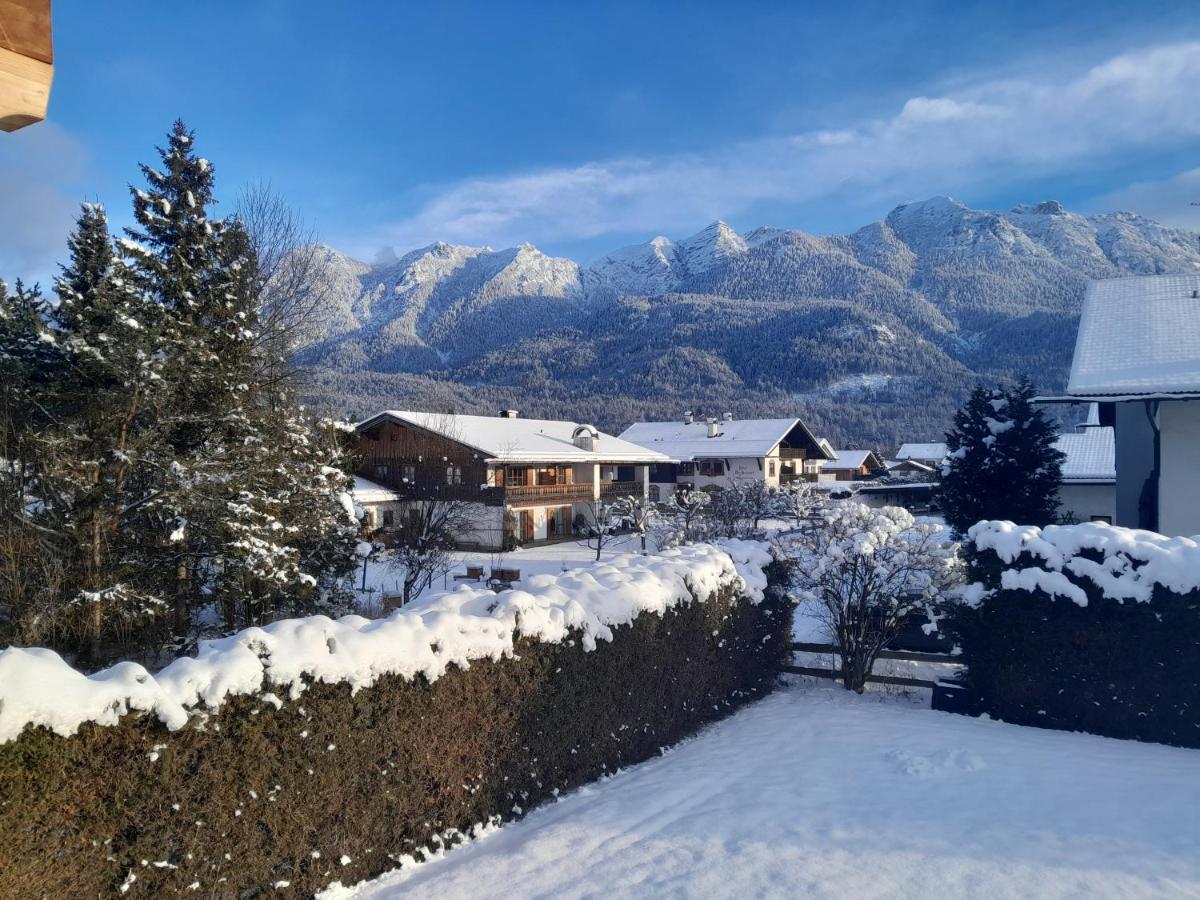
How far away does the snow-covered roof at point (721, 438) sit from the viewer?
52406 millimetres

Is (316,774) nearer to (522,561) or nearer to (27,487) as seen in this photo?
(27,487)

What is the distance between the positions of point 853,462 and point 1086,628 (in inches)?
2648

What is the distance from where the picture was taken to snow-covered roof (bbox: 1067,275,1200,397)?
11492 mm

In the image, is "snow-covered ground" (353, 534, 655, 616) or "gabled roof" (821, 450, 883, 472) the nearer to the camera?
"snow-covered ground" (353, 534, 655, 616)

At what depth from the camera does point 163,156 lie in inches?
570

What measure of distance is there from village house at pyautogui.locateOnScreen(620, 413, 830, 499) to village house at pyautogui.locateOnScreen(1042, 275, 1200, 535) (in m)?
34.6

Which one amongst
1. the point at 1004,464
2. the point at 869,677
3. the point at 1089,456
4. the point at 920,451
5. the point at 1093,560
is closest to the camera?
the point at 1093,560

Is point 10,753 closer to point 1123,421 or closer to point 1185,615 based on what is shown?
point 1185,615

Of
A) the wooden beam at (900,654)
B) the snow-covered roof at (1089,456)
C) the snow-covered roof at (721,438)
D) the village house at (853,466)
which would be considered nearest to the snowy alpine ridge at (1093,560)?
the wooden beam at (900,654)

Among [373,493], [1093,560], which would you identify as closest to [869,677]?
[1093,560]

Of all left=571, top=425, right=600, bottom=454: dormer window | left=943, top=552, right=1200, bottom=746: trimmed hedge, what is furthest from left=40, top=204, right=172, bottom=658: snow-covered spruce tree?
left=571, top=425, right=600, bottom=454: dormer window

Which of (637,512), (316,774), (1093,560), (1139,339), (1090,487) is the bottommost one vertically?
(316,774)

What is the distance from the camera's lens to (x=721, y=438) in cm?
5531

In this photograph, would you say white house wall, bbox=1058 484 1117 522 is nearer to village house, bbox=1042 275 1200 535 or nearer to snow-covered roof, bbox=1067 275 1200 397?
village house, bbox=1042 275 1200 535
